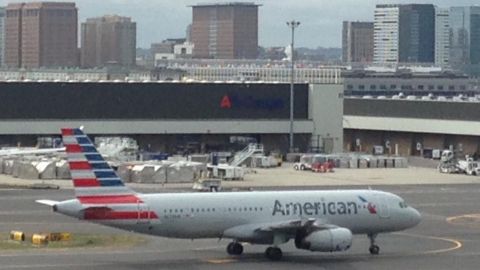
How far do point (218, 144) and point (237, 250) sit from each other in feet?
286

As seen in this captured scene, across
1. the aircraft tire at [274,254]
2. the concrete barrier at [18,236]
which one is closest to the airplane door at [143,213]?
the aircraft tire at [274,254]

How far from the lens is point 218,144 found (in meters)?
159

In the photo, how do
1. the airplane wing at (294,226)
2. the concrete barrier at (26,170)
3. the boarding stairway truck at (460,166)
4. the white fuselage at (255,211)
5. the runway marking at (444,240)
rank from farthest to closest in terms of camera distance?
the boarding stairway truck at (460,166) → the concrete barrier at (26,170) → the runway marking at (444,240) → the airplane wing at (294,226) → the white fuselage at (255,211)

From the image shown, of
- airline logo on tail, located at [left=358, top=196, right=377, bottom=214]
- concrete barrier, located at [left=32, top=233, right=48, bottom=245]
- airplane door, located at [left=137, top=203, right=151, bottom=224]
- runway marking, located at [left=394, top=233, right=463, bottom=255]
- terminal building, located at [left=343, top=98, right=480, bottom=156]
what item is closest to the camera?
airplane door, located at [left=137, top=203, right=151, bottom=224]

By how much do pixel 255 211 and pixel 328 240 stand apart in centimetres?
396

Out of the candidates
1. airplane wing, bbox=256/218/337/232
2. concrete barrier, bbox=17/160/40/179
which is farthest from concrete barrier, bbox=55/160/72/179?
airplane wing, bbox=256/218/337/232

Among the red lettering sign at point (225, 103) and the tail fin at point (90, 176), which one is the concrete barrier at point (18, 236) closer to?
the tail fin at point (90, 176)

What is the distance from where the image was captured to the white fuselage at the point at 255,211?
68625mm

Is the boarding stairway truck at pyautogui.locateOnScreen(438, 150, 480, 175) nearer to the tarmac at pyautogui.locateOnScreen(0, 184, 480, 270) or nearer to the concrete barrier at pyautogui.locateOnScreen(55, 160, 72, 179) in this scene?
the concrete barrier at pyautogui.locateOnScreen(55, 160, 72, 179)

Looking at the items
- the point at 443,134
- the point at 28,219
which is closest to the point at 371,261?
the point at 28,219

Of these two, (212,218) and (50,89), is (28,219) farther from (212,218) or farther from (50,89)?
(50,89)

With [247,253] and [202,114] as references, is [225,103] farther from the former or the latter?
[247,253]

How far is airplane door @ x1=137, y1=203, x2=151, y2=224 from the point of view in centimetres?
6800

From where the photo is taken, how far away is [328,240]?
226 ft
